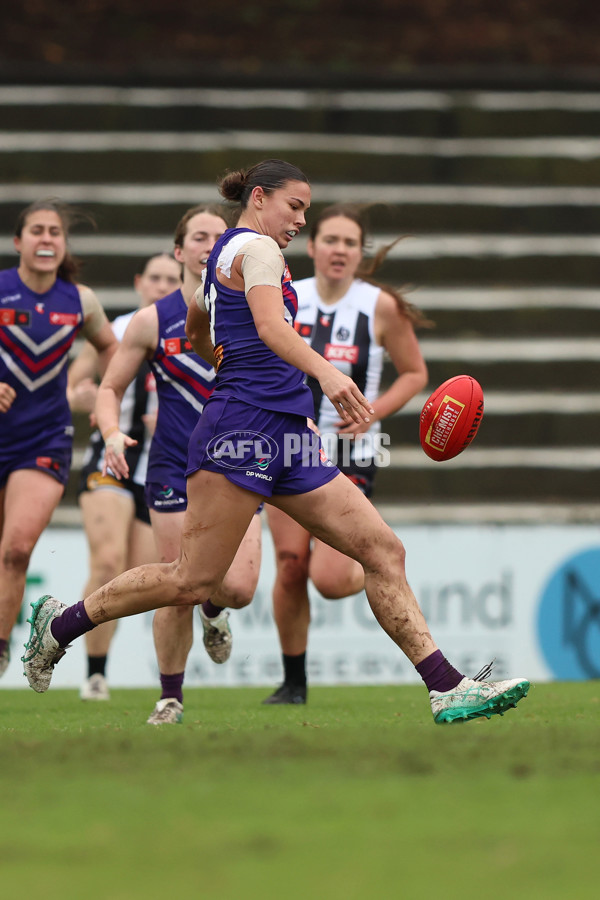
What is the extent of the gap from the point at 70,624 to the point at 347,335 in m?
2.57

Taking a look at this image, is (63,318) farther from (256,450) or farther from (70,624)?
(256,450)

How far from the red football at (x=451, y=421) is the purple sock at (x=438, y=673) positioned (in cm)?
91

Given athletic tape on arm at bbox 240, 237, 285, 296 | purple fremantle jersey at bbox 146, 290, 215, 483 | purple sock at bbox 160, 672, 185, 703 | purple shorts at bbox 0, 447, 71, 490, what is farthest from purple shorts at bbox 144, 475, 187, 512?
athletic tape on arm at bbox 240, 237, 285, 296

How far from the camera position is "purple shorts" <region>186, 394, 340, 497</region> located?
4602 millimetres

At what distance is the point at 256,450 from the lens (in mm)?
4609

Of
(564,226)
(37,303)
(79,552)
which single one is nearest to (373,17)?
(564,226)

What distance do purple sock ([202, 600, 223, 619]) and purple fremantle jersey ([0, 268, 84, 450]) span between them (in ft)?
3.47

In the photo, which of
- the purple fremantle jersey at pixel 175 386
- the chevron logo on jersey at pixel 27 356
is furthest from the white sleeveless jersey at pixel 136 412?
the purple fremantle jersey at pixel 175 386

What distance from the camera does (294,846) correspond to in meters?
2.82

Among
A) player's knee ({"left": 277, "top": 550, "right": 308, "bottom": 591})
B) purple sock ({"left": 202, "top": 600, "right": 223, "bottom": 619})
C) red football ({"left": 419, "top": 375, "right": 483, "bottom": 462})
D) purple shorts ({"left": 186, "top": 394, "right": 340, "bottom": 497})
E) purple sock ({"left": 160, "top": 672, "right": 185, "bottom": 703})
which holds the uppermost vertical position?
red football ({"left": 419, "top": 375, "right": 483, "bottom": 462})

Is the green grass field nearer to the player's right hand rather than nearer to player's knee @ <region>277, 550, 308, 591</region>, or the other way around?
the player's right hand

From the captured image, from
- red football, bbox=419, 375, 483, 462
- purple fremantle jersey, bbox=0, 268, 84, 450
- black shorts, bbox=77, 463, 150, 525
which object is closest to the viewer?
red football, bbox=419, 375, 483, 462

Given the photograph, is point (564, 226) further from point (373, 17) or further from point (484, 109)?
point (373, 17)

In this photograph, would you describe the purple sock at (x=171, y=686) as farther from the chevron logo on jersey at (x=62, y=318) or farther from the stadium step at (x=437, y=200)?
the stadium step at (x=437, y=200)
